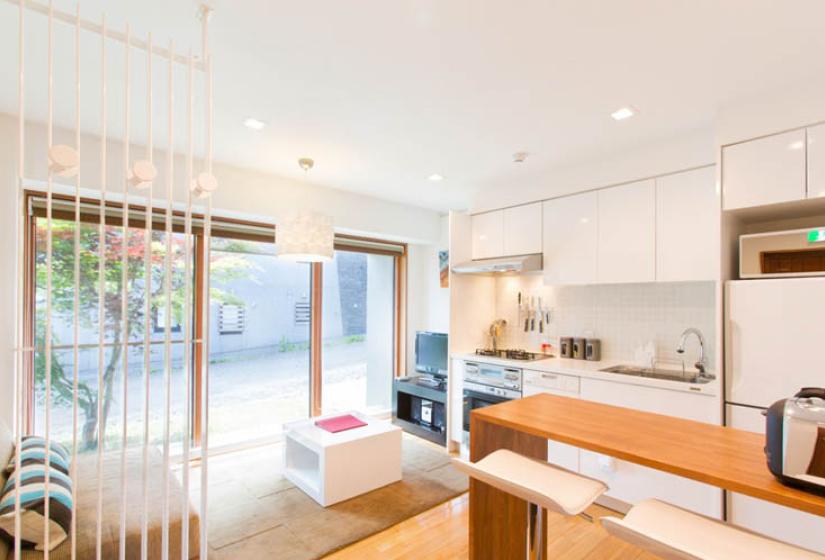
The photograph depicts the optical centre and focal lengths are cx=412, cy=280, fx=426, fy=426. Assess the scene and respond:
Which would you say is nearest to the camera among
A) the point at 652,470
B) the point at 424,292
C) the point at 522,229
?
the point at 652,470

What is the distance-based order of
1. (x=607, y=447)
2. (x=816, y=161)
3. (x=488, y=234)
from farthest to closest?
(x=488, y=234), (x=816, y=161), (x=607, y=447)

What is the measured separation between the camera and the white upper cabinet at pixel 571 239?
3.38 m

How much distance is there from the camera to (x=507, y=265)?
3.68m

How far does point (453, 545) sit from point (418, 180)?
2.88 meters

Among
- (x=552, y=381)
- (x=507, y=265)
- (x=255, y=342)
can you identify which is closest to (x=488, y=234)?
(x=507, y=265)

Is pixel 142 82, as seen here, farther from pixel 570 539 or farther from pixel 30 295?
pixel 570 539

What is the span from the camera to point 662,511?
1.35 meters

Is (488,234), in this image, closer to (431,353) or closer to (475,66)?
(431,353)

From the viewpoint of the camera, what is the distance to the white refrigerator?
2129 millimetres

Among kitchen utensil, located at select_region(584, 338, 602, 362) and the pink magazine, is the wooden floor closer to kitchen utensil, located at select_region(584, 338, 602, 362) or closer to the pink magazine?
the pink magazine

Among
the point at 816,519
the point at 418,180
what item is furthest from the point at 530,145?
the point at 816,519

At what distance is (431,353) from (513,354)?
3.35ft

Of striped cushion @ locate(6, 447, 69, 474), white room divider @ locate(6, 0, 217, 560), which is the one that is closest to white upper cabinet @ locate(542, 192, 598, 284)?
white room divider @ locate(6, 0, 217, 560)

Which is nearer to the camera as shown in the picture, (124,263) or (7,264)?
(124,263)
